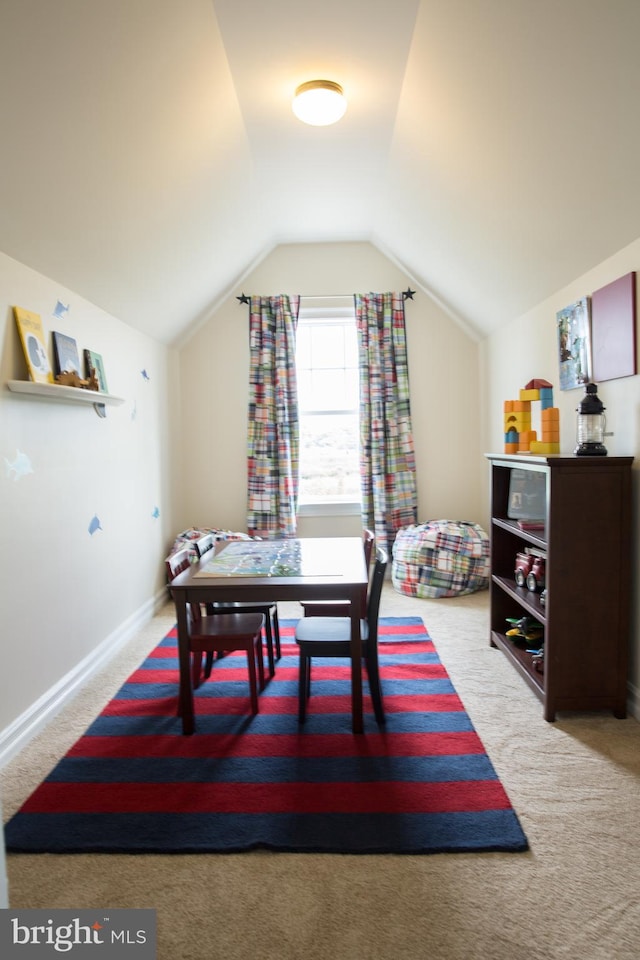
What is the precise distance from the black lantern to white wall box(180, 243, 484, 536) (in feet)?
7.81

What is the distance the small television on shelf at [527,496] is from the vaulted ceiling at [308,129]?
1084mm

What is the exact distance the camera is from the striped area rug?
1739 millimetres

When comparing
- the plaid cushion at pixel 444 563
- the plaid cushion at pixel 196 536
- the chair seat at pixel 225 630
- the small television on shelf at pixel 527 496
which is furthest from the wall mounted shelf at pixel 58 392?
the plaid cushion at pixel 444 563

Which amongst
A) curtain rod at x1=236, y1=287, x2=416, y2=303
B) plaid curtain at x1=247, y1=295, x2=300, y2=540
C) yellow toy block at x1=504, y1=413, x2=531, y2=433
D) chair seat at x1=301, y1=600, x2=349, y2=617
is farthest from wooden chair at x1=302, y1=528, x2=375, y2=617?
curtain rod at x1=236, y1=287, x2=416, y2=303

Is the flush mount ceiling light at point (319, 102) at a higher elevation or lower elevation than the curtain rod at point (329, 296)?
higher

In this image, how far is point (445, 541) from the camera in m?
4.24

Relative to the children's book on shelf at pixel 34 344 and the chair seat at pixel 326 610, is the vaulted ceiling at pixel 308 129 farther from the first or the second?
the chair seat at pixel 326 610

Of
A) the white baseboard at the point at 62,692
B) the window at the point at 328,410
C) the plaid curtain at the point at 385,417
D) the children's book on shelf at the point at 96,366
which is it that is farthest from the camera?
the window at the point at 328,410

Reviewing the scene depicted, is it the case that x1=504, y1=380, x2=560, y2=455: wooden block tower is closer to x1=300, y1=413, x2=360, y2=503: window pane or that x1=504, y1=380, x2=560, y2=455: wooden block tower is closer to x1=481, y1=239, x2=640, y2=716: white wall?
x1=481, y1=239, x2=640, y2=716: white wall

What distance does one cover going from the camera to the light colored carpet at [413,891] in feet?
4.53

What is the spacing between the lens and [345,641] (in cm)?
239

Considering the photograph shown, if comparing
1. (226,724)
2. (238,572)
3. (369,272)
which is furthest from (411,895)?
(369,272)

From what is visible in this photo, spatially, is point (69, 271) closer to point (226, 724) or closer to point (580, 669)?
point (226, 724)

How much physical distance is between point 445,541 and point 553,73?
3.02 m
